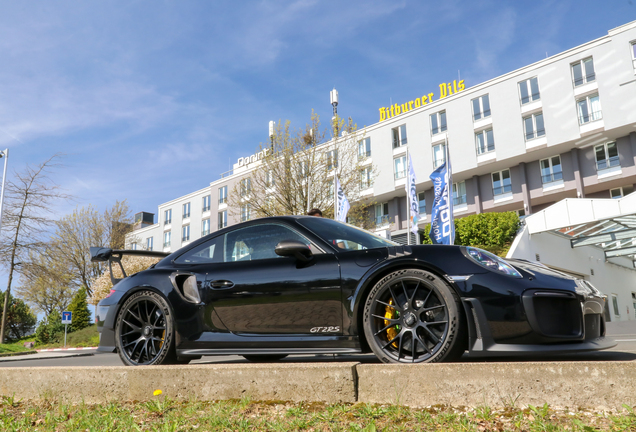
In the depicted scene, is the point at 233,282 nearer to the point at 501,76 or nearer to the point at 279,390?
the point at 279,390

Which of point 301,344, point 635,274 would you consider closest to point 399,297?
point 301,344

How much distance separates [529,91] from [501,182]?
22.2 ft

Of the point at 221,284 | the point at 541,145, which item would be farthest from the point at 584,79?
the point at 221,284

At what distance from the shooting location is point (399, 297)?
11.0 ft

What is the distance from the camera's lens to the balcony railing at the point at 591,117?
31498mm

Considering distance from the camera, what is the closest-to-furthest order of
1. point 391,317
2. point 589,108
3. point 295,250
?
point 391,317, point 295,250, point 589,108

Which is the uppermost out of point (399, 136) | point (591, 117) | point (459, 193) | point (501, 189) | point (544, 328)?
point (399, 136)

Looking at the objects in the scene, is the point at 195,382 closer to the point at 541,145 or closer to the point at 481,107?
the point at 541,145

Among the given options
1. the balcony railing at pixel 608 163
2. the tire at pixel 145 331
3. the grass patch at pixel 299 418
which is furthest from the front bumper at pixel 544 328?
the balcony railing at pixel 608 163

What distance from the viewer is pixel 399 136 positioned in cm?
4059

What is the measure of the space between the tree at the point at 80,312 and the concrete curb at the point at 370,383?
36.7m

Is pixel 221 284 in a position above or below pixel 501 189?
below

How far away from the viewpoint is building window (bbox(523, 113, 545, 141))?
33938mm

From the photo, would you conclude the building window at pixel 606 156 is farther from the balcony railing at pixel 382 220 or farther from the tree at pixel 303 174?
the tree at pixel 303 174
